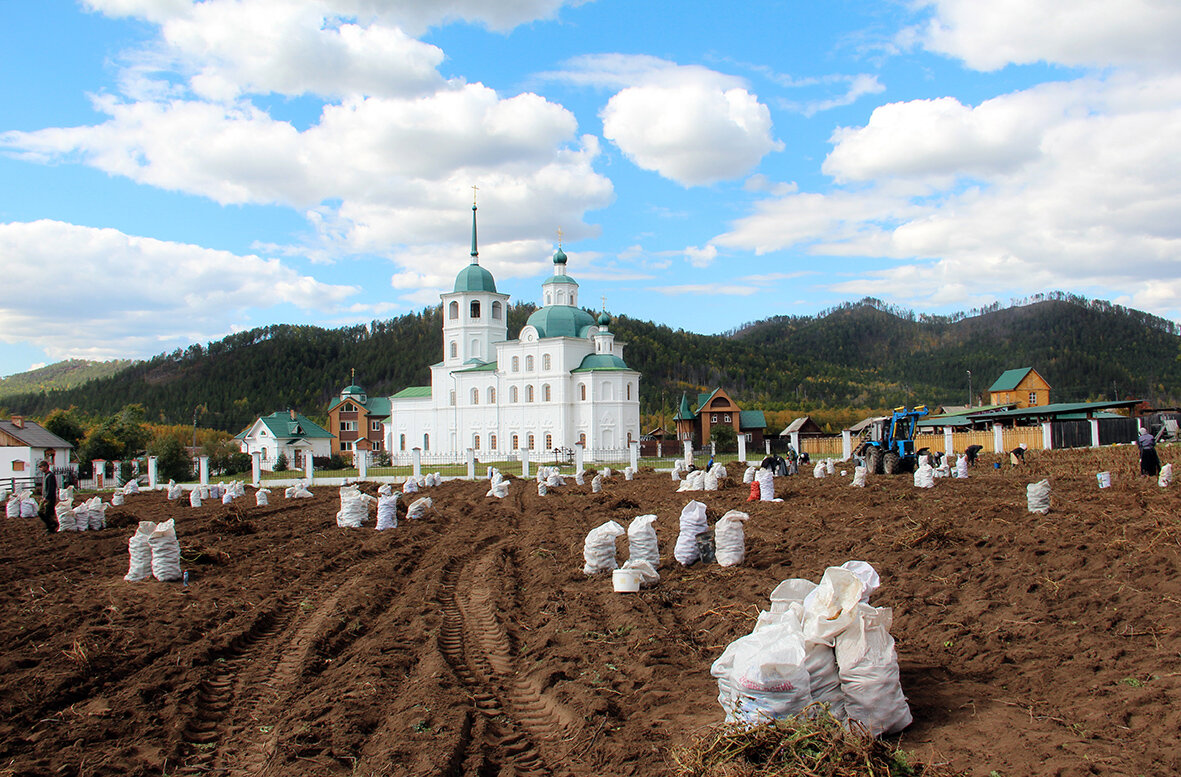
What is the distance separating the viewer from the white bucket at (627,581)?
8.29m

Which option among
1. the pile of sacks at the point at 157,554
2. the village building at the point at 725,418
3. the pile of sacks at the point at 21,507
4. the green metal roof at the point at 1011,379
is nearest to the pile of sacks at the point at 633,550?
the pile of sacks at the point at 157,554

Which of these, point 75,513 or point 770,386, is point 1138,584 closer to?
point 75,513

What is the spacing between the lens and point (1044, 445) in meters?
30.6

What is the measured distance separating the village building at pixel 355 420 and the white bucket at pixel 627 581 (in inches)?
2824

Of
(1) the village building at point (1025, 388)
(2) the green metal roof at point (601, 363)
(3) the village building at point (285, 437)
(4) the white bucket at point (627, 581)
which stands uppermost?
(2) the green metal roof at point (601, 363)

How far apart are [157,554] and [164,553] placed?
0.08 m

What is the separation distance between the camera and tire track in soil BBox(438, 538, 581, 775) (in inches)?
193

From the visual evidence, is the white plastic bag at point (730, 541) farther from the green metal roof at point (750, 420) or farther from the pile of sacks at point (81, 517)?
the green metal roof at point (750, 420)

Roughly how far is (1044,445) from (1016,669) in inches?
1142

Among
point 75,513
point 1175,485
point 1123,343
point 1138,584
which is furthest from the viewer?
point 1123,343

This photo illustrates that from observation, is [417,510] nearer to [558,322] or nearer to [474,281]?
[558,322]

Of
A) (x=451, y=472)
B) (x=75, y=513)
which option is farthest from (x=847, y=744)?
(x=451, y=472)

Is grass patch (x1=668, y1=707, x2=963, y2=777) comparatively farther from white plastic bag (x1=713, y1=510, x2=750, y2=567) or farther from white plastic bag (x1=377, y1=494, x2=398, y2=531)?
white plastic bag (x1=377, y1=494, x2=398, y2=531)

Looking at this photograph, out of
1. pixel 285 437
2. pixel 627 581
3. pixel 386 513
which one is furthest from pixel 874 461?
pixel 285 437
